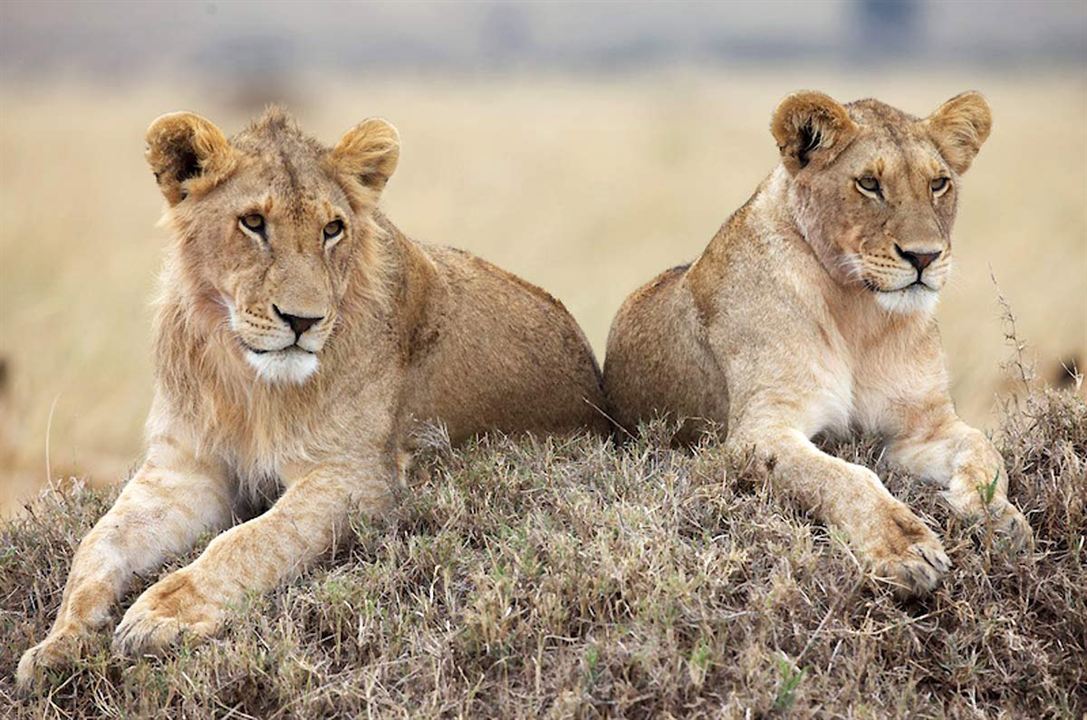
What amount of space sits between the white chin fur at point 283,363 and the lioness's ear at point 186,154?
0.60m

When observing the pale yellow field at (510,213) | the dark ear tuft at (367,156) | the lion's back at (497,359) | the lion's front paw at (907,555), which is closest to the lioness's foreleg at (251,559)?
the lion's back at (497,359)

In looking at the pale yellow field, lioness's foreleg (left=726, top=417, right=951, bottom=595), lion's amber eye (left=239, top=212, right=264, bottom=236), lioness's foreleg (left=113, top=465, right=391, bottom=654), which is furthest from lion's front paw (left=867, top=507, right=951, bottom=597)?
the pale yellow field

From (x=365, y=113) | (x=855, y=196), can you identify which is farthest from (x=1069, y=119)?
(x=855, y=196)

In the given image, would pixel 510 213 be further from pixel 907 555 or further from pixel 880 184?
pixel 907 555

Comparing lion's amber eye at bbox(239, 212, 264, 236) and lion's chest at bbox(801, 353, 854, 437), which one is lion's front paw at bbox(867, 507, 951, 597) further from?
lion's amber eye at bbox(239, 212, 264, 236)

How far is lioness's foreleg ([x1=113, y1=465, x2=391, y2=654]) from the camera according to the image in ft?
14.2

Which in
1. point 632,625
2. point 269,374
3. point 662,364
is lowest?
point 632,625

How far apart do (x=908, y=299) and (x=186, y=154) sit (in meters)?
2.30

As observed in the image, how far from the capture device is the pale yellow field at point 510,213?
10578 millimetres

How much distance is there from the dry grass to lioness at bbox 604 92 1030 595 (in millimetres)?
162

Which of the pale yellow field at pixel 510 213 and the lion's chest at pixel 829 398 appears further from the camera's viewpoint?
the pale yellow field at pixel 510 213

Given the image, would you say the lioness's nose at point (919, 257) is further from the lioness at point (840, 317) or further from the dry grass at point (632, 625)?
the dry grass at point (632, 625)

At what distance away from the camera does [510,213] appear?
1912 cm

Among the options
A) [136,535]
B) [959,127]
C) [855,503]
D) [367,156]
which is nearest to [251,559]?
[136,535]
